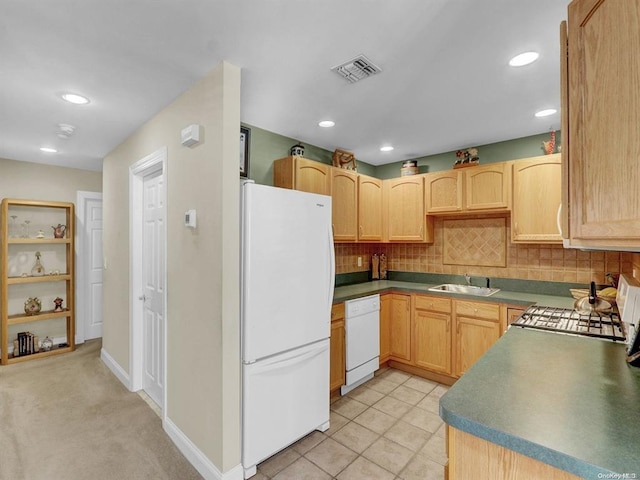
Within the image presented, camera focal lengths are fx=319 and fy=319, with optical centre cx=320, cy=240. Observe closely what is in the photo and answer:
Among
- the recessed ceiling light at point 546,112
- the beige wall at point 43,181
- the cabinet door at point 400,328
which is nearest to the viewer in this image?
the recessed ceiling light at point 546,112

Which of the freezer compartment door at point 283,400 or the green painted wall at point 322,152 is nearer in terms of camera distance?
the freezer compartment door at point 283,400

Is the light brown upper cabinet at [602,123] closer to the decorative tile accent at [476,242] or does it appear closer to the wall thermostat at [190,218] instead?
the wall thermostat at [190,218]

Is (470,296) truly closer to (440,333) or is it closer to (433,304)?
(433,304)

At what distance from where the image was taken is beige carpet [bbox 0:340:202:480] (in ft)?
6.65

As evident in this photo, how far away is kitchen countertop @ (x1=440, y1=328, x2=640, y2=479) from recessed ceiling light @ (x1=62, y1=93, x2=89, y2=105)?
2902 mm

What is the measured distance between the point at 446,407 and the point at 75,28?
230 cm

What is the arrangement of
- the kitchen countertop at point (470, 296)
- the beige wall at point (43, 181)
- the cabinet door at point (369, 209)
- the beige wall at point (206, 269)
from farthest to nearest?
the beige wall at point (43, 181)
the cabinet door at point (369, 209)
the kitchen countertop at point (470, 296)
the beige wall at point (206, 269)

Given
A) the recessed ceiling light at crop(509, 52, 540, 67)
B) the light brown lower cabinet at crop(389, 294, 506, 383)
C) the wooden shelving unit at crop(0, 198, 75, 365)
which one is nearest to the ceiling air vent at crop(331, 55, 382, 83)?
the recessed ceiling light at crop(509, 52, 540, 67)

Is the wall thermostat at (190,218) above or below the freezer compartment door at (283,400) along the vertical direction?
above

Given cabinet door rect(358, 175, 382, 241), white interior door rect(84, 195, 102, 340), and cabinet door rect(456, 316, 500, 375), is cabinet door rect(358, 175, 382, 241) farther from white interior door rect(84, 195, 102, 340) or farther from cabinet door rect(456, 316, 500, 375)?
white interior door rect(84, 195, 102, 340)

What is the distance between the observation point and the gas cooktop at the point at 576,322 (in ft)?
5.70

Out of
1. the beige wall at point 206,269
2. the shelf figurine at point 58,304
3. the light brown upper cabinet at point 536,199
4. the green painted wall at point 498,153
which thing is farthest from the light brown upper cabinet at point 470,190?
the shelf figurine at point 58,304

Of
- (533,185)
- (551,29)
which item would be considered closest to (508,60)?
(551,29)

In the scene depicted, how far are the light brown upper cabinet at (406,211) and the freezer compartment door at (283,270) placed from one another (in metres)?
1.63
